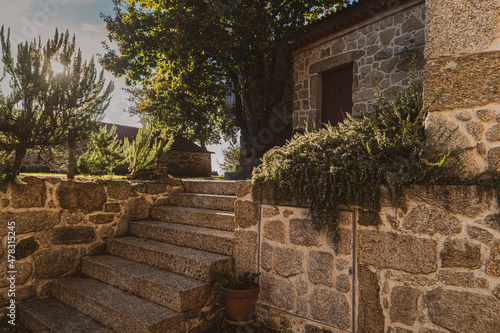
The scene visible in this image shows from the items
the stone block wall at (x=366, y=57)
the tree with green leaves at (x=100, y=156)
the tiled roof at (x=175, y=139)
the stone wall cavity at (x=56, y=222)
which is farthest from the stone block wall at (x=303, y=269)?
the tiled roof at (x=175, y=139)

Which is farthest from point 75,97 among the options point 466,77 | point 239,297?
point 466,77

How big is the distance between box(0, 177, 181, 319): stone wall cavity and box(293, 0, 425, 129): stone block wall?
3773mm

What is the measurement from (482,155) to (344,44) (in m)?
4.73

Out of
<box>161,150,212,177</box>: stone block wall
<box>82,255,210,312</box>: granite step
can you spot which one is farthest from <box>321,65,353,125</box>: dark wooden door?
<box>161,150,212,177</box>: stone block wall

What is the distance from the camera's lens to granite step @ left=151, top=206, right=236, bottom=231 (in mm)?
3623

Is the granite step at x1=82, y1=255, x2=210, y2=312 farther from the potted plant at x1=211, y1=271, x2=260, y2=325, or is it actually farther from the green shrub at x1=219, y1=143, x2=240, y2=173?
the green shrub at x1=219, y1=143, x2=240, y2=173

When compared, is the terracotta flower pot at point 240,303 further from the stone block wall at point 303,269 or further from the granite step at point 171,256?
the granite step at point 171,256

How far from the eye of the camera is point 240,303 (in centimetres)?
264

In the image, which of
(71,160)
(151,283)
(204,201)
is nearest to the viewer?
(151,283)

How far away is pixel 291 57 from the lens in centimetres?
730

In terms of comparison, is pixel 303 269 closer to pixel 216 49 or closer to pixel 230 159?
pixel 216 49

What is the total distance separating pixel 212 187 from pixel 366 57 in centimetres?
392

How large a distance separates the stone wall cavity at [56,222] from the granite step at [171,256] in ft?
1.15

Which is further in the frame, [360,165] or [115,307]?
[115,307]
